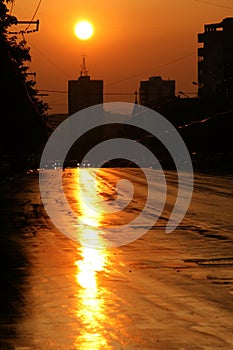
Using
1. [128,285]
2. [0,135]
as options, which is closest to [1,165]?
[0,135]

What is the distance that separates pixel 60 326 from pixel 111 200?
96.9 feet

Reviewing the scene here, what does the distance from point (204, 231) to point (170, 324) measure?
13086 millimetres

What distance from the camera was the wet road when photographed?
968 cm

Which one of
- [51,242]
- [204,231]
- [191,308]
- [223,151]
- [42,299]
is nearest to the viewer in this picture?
[191,308]

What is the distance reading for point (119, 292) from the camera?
42.4ft

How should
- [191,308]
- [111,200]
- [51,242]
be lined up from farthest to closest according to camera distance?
[111,200]
[51,242]
[191,308]

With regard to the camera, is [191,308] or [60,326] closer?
[60,326]

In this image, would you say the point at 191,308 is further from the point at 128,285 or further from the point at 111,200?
the point at 111,200

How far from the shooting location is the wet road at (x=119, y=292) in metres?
9.68

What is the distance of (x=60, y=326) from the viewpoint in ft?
33.7

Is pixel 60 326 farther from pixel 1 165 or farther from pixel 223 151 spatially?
pixel 223 151

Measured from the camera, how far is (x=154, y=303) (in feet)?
39.2

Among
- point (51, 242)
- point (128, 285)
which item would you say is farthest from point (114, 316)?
point (51, 242)

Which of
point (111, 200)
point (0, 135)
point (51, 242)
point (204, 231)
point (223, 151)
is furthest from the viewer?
point (223, 151)
